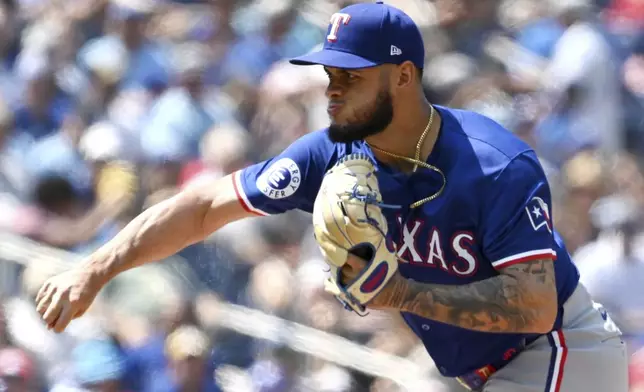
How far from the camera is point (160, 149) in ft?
20.2

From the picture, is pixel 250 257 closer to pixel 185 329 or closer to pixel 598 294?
pixel 185 329

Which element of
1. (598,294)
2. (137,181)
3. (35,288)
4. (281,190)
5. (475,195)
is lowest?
(35,288)

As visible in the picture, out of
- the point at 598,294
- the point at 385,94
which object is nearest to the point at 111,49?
the point at 598,294

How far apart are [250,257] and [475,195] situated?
2.43 m

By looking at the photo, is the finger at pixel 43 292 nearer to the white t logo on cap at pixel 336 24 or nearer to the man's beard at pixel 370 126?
the man's beard at pixel 370 126

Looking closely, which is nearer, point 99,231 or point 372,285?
point 372,285

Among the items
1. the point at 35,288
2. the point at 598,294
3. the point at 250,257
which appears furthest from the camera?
the point at 35,288

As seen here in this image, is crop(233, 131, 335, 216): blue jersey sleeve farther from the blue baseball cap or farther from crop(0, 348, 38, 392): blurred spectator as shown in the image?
crop(0, 348, 38, 392): blurred spectator

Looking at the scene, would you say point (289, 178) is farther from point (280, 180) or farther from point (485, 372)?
point (485, 372)

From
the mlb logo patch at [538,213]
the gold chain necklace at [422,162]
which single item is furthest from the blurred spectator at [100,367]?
the mlb logo patch at [538,213]

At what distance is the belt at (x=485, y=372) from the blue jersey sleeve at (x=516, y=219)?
0.47 metres

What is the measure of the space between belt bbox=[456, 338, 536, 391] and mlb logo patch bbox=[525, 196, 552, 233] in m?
0.51

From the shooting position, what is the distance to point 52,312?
3.23 m

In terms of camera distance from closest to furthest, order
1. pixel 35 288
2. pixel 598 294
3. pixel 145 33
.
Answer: pixel 598 294 → pixel 35 288 → pixel 145 33
